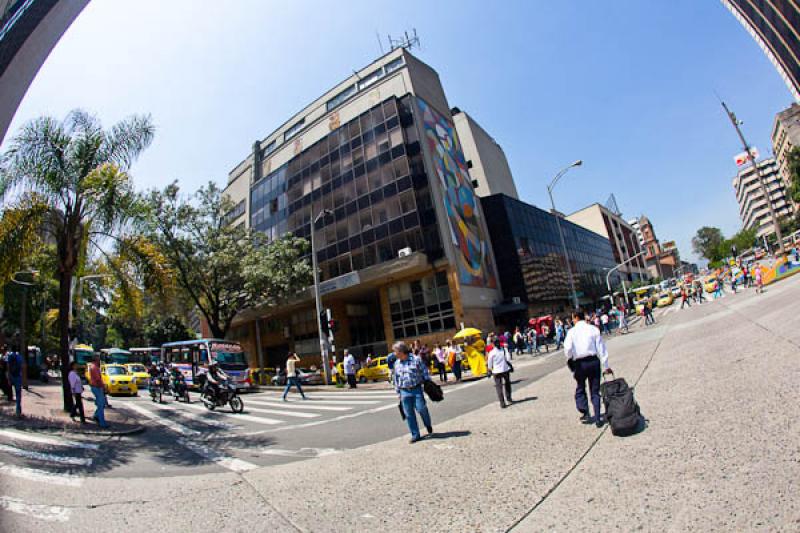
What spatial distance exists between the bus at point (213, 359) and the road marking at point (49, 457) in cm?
1480

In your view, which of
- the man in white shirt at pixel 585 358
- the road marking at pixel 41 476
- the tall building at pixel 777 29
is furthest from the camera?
the tall building at pixel 777 29

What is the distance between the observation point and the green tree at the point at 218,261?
2784cm

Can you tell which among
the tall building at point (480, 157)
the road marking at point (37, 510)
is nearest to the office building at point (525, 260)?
the tall building at point (480, 157)

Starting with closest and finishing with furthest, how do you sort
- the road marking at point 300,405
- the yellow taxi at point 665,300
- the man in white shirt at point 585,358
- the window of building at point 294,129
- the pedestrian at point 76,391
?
1. the man in white shirt at point 585,358
2. the pedestrian at point 76,391
3. the road marking at point 300,405
4. the window of building at point 294,129
5. the yellow taxi at point 665,300

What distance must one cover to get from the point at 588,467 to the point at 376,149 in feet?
107

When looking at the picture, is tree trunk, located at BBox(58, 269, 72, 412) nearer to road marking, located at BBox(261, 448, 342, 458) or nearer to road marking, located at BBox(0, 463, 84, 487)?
road marking, located at BBox(0, 463, 84, 487)

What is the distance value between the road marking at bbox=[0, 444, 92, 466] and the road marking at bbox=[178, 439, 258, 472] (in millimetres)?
1673

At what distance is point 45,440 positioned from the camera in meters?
8.01

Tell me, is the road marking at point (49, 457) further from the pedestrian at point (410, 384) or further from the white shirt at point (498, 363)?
the white shirt at point (498, 363)

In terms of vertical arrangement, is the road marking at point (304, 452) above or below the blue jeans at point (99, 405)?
below

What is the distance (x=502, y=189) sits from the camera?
49781mm

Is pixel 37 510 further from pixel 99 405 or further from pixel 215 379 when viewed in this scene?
pixel 215 379

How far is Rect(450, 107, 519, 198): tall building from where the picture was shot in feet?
150

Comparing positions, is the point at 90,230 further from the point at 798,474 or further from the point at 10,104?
the point at 798,474
